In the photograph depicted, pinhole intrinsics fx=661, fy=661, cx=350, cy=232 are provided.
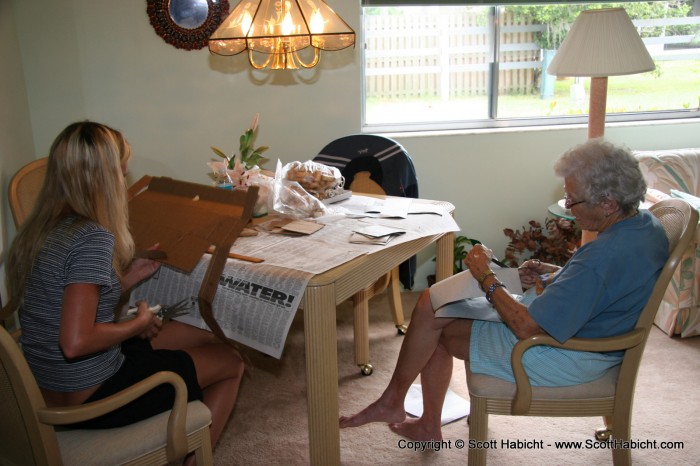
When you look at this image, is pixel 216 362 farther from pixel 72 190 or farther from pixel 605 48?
pixel 605 48

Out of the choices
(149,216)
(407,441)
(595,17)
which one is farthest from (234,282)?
(595,17)

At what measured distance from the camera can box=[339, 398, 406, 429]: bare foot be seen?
2262mm

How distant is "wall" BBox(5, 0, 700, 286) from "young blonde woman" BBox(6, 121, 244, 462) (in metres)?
1.41

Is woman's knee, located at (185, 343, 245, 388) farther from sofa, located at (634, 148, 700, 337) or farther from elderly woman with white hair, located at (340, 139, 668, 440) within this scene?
sofa, located at (634, 148, 700, 337)

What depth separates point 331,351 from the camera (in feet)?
5.88

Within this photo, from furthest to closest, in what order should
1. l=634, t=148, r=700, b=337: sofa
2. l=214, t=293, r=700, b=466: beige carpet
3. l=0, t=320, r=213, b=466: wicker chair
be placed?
l=634, t=148, r=700, b=337: sofa → l=214, t=293, r=700, b=466: beige carpet → l=0, t=320, r=213, b=466: wicker chair

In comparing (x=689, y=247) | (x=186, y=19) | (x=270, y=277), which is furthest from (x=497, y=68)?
(x=270, y=277)

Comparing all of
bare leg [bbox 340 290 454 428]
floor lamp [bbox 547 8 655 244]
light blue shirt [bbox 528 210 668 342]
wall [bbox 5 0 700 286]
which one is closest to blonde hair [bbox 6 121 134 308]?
bare leg [bbox 340 290 454 428]

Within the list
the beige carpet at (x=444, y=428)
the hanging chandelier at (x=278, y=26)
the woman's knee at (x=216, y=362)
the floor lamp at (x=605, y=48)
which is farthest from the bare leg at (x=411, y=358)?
the floor lamp at (x=605, y=48)

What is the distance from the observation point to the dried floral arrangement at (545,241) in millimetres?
3527

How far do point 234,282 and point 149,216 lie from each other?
0.46 m

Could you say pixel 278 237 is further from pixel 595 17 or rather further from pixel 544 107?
pixel 544 107

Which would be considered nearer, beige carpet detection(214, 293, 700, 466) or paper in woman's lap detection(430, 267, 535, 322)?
paper in woman's lap detection(430, 267, 535, 322)

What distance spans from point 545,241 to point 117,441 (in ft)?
8.67
